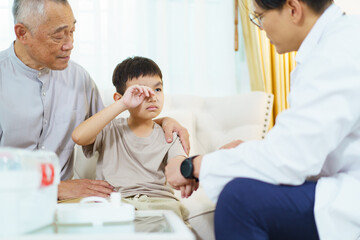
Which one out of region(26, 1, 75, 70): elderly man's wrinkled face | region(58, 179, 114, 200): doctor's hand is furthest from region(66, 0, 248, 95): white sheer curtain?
region(58, 179, 114, 200): doctor's hand

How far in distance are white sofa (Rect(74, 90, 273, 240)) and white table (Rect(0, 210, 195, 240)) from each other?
1024 millimetres

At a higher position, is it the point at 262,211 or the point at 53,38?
the point at 53,38

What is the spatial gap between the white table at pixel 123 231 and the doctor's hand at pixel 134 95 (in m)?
0.54

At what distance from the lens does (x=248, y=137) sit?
6.90 feet

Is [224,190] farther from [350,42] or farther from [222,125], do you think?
[222,125]

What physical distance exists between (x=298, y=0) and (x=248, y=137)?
108 cm

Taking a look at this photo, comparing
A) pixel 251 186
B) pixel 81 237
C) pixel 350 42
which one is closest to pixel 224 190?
pixel 251 186

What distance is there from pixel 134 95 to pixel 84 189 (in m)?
0.41

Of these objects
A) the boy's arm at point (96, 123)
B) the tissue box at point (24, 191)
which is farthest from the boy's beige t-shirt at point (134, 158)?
the tissue box at point (24, 191)

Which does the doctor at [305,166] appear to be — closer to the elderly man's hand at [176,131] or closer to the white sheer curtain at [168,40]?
the elderly man's hand at [176,131]

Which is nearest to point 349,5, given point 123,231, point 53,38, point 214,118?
point 214,118

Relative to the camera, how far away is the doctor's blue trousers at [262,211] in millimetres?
955

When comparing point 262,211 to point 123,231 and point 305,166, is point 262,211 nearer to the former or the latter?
point 305,166

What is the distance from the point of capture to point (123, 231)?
34.7 inches
